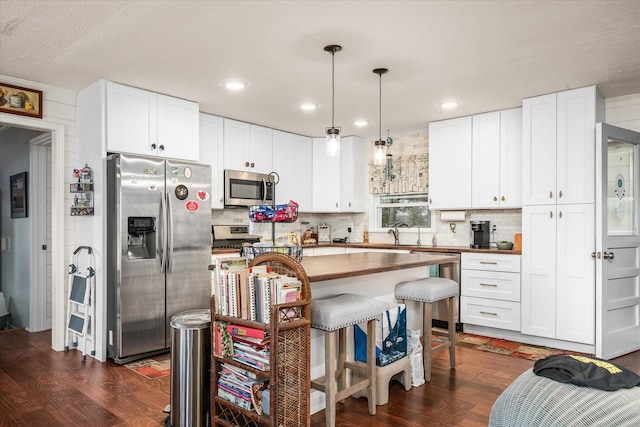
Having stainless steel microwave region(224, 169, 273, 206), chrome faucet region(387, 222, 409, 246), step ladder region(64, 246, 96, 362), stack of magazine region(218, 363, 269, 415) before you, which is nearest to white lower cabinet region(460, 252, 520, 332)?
chrome faucet region(387, 222, 409, 246)

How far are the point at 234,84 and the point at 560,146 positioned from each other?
312 centimetres

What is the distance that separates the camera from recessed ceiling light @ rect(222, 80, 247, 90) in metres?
3.77

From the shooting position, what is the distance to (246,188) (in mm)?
5219

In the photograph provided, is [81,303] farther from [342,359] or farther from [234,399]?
[342,359]

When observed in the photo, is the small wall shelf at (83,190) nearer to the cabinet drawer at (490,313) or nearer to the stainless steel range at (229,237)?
the stainless steel range at (229,237)

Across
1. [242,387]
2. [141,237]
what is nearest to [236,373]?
[242,387]

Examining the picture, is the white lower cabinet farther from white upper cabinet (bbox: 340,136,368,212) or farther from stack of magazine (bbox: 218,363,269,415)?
stack of magazine (bbox: 218,363,269,415)

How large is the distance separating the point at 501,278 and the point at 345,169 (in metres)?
2.60

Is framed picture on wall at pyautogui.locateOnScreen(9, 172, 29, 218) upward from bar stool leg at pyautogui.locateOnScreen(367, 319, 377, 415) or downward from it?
upward

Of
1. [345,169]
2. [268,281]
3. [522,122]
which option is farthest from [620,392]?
[345,169]

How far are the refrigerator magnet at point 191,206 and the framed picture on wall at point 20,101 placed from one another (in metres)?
1.49

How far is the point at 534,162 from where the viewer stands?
14.0 feet

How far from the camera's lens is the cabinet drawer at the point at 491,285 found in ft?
14.4

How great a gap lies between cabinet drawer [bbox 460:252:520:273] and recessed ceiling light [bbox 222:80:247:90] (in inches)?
115
